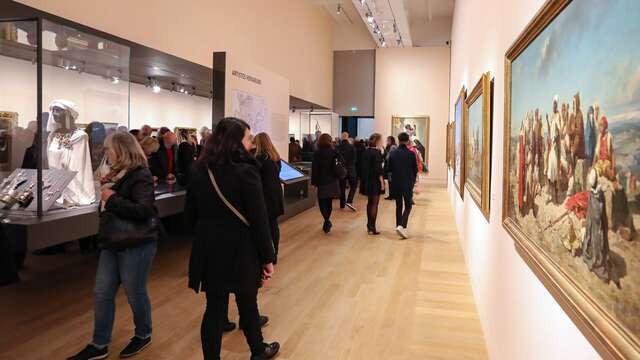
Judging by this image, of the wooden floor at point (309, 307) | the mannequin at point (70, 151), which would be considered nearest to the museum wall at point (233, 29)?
the mannequin at point (70, 151)

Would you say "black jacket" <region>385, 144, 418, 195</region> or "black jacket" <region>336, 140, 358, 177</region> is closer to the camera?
"black jacket" <region>385, 144, 418, 195</region>

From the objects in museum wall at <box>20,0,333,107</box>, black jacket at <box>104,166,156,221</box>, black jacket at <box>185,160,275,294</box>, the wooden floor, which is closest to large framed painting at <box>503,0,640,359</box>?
black jacket at <box>185,160,275,294</box>

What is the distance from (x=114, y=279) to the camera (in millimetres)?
3785

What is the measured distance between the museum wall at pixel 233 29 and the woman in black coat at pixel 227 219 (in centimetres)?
433

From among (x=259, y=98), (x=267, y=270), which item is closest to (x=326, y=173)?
(x=259, y=98)

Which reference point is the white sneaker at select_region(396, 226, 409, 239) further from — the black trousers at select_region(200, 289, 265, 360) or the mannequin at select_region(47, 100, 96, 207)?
the black trousers at select_region(200, 289, 265, 360)

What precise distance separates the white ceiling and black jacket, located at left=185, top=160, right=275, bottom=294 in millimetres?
13132

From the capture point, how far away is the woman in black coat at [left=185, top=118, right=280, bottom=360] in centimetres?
307

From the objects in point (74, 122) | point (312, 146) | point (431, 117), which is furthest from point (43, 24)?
point (431, 117)

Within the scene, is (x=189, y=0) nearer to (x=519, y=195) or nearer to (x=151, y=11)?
(x=151, y=11)

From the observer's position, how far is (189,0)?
9383 mm

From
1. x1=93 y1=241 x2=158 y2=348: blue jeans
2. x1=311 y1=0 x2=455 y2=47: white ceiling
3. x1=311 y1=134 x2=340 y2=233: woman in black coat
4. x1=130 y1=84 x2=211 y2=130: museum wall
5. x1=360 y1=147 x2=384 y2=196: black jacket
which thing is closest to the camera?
x1=93 y1=241 x2=158 y2=348: blue jeans

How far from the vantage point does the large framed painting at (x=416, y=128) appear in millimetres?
21922

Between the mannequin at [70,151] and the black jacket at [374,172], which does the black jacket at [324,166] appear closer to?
the black jacket at [374,172]
